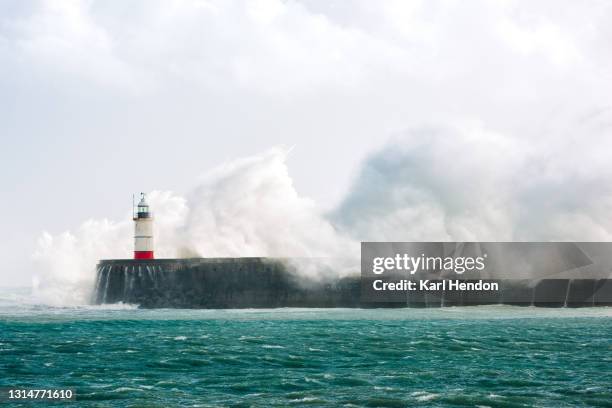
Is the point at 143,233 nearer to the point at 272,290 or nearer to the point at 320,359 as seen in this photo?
the point at 272,290

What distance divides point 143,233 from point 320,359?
25.7 meters

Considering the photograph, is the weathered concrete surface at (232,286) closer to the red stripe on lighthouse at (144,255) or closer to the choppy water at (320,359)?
the red stripe on lighthouse at (144,255)

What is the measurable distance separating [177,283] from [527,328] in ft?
59.0

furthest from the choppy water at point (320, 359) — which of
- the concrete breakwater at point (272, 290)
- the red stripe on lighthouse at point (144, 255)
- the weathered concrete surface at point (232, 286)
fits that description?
the red stripe on lighthouse at point (144, 255)

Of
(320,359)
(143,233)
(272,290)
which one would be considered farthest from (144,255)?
(320,359)

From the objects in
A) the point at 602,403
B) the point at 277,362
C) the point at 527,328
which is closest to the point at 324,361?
the point at 277,362

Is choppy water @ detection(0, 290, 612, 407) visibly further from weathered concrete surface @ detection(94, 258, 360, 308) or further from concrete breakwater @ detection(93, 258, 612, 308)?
weathered concrete surface @ detection(94, 258, 360, 308)

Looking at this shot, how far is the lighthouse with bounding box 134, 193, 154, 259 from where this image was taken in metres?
45.7

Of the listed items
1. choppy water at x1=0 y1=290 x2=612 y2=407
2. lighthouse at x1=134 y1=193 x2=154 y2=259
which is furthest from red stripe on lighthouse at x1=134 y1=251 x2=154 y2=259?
choppy water at x1=0 y1=290 x2=612 y2=407

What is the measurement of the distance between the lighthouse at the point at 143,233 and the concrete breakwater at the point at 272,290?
2829 mm

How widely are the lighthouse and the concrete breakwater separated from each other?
111 inches

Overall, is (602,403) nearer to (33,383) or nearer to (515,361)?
(515,361)

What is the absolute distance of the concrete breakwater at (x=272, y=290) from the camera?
40906 millimetres

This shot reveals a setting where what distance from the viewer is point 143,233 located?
45906 mm
